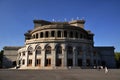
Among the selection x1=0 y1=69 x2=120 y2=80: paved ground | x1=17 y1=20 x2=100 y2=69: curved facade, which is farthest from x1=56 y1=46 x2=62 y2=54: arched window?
x1=0 y1=69 x2=120 y2=80: paved ground

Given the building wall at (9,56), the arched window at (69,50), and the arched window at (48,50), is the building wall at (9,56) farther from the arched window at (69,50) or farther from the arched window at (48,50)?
the arched window at (69,50)

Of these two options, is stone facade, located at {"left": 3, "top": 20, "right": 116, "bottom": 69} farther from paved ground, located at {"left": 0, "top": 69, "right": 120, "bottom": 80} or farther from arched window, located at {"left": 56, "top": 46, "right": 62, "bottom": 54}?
paved ground, located at {"left": 0, "top": 69, "right": 120, "bottom": 80}

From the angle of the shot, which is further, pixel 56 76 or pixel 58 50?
pixel 58 50

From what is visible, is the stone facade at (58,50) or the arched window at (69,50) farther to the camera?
the arched window at (69,50)

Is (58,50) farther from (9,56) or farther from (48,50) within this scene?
(9,56)

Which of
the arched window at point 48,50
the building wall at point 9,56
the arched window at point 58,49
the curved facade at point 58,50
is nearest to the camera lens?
the curved facade at point 58,50

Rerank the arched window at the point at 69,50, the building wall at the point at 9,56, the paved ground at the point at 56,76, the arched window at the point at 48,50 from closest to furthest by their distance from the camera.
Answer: the paved ground at the point at 56,76
the arched window at the point at 69,50
the arched window at the point at 48,50
the building wall at the point at 9,56

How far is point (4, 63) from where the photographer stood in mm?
65125

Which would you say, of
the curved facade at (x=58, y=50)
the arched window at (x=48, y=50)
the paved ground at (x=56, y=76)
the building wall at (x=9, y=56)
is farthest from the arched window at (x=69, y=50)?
the building wall at (x=9, y=56)

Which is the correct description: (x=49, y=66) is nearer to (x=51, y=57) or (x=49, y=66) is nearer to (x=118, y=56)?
(x=51, y=57)

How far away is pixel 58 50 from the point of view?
160ft

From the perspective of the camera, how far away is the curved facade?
47.8 metres

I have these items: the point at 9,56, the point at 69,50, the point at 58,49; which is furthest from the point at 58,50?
the point at 9,56

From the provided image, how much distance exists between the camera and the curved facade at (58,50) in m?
47.8
